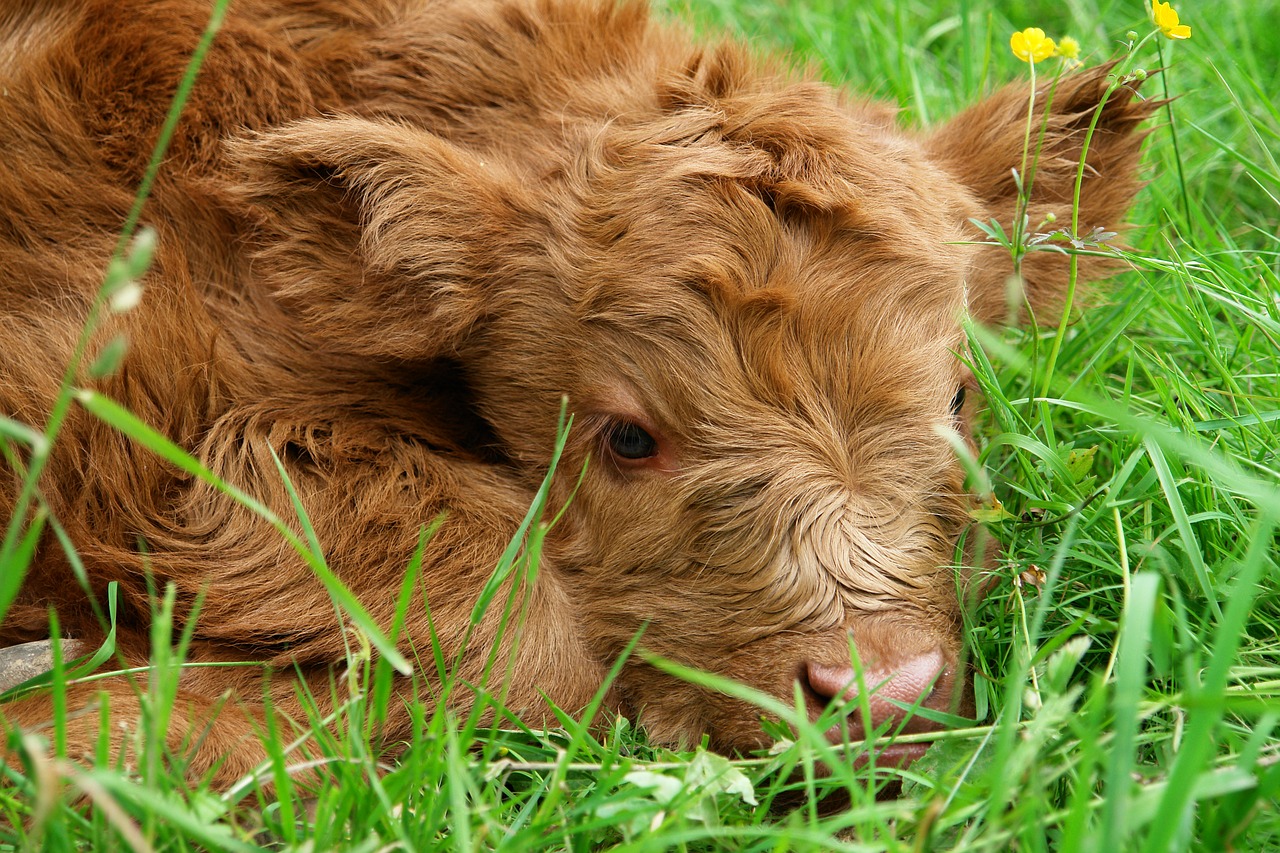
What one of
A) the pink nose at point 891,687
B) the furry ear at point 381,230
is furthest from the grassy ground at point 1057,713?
the furry ear at point 381,230

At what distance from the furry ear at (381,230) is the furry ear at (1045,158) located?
1.52 metres

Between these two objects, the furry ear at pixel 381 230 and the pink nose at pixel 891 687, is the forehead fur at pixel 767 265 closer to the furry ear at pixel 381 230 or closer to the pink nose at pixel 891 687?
the furry ear at pixel 381 230

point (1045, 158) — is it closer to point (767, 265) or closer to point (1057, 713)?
point (767, 265)

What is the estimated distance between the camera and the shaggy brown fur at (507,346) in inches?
132

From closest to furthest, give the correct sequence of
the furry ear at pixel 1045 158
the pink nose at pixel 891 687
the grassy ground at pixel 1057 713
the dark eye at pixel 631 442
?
the grassy ground at pixel 1057 713 < the pink nose at pixel 891 687 < the dark eye at pixel 631 442 < the furry ear at pixel 1045 158

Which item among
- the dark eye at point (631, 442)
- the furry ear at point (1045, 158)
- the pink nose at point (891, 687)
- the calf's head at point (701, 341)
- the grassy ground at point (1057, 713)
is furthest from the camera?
the furry ear at point (1045, 158)

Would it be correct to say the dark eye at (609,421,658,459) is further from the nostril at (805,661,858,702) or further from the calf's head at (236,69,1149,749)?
the nostril at (805,661,858,702)

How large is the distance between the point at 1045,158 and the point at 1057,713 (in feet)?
7.43

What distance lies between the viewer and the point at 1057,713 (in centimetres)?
247

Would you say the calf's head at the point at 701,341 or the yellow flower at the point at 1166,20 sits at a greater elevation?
the yellow flower at the point at 1166,20

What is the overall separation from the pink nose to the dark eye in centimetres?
76

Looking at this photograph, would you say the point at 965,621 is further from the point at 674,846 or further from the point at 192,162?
the point at 192,162

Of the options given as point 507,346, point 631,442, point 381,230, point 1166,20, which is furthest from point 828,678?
point 1166,20

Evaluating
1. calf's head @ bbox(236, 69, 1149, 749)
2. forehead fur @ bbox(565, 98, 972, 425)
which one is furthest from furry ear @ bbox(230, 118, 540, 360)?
forehead fur @ bbox(565, 98, 972, 425)
